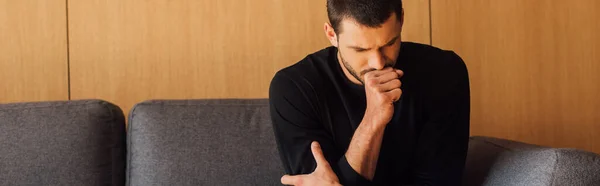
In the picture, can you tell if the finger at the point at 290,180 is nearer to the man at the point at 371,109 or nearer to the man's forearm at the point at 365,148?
the man at the point at 371,109

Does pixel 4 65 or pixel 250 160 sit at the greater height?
pixel 4 65

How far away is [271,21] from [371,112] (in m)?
0.74

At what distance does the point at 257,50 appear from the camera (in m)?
2.45

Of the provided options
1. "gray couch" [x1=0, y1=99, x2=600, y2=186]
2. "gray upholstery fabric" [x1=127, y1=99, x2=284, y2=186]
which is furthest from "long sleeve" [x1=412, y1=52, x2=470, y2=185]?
"gray upholstery fabric" [x1=127, y1=99, x2=284, y2=186]

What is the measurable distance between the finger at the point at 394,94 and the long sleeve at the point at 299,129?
0.60ft

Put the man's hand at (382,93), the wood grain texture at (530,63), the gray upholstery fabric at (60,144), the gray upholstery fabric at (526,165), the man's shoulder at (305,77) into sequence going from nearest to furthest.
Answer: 1. the gray upholstery fabric at (526,165)
2. the man's hand at (382,93)
3. the man's shoulder at (305,77)
4. the gray upholstery fabric at (60,144)
5. the wood grain texture at (530,63)

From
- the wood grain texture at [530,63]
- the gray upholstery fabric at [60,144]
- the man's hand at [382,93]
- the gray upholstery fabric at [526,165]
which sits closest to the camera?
the gray upholstery fabric at [526,165]

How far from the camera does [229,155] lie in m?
2.11

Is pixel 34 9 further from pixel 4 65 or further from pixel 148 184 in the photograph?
pixel 148 184

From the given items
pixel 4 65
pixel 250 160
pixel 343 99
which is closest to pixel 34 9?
pixel 4 65

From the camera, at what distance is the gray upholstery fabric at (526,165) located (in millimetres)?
1610

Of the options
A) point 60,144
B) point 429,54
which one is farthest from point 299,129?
point 60,144

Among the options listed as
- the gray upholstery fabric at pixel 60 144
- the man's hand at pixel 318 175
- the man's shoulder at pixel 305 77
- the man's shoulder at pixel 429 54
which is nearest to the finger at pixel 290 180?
the man's hand at pixel 318 175

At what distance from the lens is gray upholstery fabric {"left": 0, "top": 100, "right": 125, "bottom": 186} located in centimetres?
205
